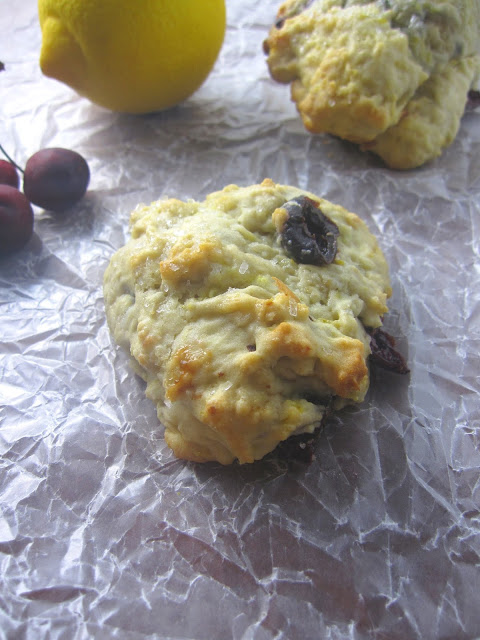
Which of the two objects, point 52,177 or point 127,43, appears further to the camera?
point 52,177

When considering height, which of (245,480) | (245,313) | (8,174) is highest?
(245,313)

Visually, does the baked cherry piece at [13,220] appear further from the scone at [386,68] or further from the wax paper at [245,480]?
the scone at [386,68]

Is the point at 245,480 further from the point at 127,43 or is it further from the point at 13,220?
the point at 127,43

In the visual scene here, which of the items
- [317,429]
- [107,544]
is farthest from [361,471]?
[107,544]

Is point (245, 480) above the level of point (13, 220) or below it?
below

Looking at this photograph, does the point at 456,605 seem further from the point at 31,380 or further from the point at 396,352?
the point at 31,380

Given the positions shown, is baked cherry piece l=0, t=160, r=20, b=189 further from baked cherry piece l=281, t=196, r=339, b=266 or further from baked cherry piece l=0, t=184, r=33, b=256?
baked cherry piece l=281, t=196, r=339, b=266

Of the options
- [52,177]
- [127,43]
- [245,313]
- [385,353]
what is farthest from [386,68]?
[52,177]
